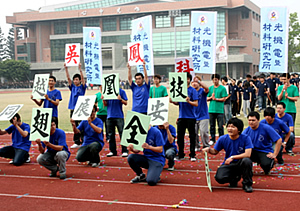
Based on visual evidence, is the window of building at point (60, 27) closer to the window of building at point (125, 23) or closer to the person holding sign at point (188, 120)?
the window of building at point (125, 23)

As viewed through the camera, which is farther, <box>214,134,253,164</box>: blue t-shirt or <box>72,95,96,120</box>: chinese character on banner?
<box>72,95,96,120</box>: chinese character on banner

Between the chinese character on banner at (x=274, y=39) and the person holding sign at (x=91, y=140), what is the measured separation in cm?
488

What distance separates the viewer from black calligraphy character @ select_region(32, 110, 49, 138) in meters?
6.90

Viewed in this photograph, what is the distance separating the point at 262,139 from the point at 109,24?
242ft

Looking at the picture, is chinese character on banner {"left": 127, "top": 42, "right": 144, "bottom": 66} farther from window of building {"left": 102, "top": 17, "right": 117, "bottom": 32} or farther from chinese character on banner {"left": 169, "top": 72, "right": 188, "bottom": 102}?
window of building {"left": 102, "top": 17, "right": 117, "bottom": 32}

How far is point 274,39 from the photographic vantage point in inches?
394

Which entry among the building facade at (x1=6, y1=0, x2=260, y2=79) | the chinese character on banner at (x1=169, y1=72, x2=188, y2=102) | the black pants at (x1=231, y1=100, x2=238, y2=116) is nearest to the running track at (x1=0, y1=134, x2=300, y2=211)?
the chinese character on banner at (x1=169, y1=72, x2=188, y2=102)

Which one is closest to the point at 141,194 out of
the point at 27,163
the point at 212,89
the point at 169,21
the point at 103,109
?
the point at 27,163

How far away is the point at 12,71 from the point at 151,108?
70383mm

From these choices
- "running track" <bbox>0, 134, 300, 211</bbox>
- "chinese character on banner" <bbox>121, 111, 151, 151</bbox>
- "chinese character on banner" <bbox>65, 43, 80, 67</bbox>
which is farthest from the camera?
"chinese character on banner" <bbox>65, 43, 80, 67</bbox>

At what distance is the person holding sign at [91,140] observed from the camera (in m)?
7.83

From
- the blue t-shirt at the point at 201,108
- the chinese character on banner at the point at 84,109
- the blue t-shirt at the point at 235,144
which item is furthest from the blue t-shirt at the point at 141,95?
the blue t-shirt at the point at 235,144

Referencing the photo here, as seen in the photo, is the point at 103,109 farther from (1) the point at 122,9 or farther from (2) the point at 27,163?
(1) the point at 122,9

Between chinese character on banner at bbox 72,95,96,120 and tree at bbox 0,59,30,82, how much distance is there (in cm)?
6757
